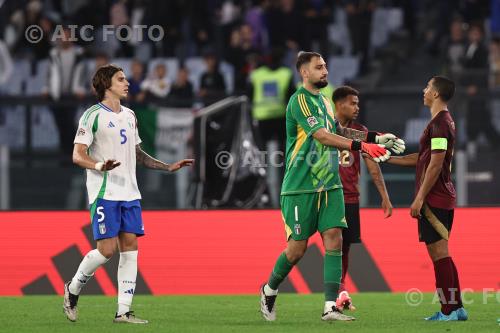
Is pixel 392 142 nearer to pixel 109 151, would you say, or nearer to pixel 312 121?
pixel 312 121

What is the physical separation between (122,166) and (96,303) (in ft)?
8.31

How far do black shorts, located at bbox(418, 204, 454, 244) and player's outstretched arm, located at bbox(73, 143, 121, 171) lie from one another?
2.57m

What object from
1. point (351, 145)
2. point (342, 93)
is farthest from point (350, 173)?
point (351, 145)

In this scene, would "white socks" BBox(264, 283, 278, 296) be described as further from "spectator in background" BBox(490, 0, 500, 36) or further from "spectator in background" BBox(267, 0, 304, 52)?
"spectator in background" BBox(490, 0, 500, 36)

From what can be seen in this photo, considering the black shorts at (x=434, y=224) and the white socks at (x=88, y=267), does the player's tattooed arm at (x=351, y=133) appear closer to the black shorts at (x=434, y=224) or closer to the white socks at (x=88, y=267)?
the black shorts at (x=434, y=224)

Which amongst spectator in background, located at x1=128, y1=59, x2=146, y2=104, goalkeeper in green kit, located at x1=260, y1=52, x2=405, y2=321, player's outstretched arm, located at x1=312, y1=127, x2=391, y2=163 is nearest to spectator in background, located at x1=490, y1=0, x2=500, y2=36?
spectator in background, located at x1=128, y1=59, x2=146, y2=104

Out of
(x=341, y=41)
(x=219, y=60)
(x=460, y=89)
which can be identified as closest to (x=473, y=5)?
(x=341, y=41)

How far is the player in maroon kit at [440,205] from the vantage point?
10.5 m

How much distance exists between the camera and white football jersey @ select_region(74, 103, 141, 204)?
1034 cm

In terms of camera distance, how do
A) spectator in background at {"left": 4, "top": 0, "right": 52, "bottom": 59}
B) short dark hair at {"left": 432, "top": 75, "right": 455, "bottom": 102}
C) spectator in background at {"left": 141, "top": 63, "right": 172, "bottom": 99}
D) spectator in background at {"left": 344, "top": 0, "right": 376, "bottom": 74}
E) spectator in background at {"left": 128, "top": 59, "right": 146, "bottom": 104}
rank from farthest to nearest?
spectator in background at {"left": 344, "top": 0, "right": 376, "bottom": 74} → spectator in background at {"left": 4, "top": 0, "right": 52, "bottom": 59} → spectator in background at {"left": 141, "top": 63, "right": 172, "bottom": 99} → spectator in background at {"left": 128, "top": 59, "right": 146, "bottom": 104} → short dark hair at {"left": 432, "top": 75, "right": 455, "bottom": 102}

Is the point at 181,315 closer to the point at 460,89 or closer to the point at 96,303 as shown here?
the point at 96,303

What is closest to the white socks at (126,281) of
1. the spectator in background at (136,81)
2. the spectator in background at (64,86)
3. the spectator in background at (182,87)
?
the spectator in background at (64,86)

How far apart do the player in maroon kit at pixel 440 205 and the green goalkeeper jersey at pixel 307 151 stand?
0.77m

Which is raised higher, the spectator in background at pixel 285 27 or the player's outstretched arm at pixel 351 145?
the spectator in background at pixel 285 27
